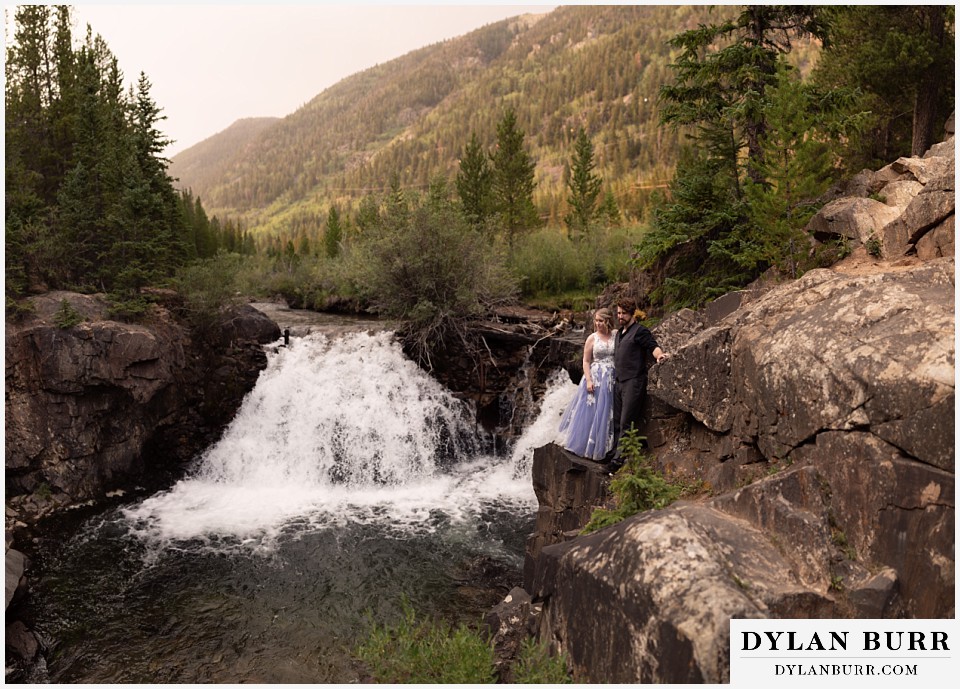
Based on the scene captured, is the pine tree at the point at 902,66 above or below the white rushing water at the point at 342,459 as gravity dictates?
above

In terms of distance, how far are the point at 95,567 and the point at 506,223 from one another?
106 feet

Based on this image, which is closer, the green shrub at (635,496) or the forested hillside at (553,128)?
the green shrub at (635,496)

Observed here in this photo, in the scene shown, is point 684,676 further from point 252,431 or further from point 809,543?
point 252,431

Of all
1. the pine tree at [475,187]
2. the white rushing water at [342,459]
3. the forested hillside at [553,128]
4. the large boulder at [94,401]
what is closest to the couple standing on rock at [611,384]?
the white rushing water at [342,459]

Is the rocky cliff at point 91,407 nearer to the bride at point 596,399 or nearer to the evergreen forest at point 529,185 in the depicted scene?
the evergreen forest at point 529,185

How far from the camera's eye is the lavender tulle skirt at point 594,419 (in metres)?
8.84

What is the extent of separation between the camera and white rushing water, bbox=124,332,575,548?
13.7m

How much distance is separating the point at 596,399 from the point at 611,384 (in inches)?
13.9

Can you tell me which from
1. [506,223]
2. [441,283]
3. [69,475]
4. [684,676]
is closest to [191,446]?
[69,475]

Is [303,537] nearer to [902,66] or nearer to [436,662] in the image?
[436,662]

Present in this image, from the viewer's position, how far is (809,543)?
17.2ft

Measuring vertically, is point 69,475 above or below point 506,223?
below

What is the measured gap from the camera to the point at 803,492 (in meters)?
5.72

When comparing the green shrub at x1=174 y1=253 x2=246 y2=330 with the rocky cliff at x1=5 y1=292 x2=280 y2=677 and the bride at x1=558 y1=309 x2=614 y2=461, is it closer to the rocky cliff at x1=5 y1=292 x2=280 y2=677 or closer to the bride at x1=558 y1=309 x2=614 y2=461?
the rocky cliff at x1=5 y1=292 x2=280 y2=677
